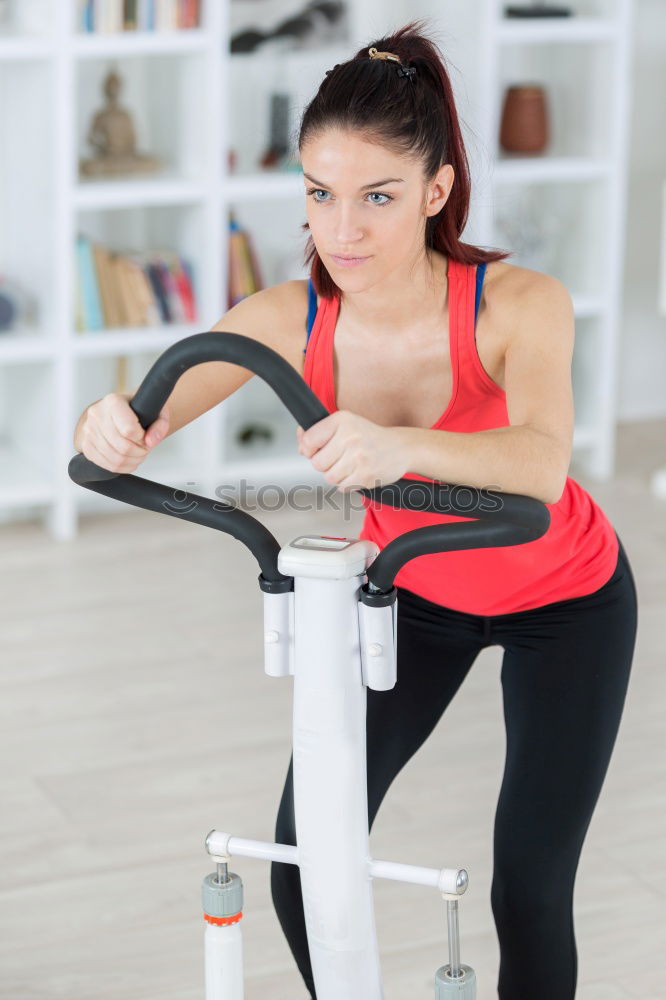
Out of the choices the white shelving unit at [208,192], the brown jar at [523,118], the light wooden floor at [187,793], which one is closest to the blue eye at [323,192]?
the light wooden floor at [187,793]

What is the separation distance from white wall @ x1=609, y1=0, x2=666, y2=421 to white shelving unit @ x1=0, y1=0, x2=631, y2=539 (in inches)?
17.8

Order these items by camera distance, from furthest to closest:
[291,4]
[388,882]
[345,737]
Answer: [291,4]
[388,882]
[345,737]

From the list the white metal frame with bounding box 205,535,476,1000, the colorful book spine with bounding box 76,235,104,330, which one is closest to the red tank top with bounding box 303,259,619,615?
the white metal frame with bounding box 205,535,476,1000

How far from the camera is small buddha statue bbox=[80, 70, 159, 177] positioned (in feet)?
12.9

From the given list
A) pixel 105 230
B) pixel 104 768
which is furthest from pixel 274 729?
pixel 105 230

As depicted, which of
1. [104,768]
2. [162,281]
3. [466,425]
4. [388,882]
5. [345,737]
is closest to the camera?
[345,737]

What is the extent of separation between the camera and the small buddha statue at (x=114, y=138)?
12.9 ft

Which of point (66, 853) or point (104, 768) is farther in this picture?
point (104, 768)

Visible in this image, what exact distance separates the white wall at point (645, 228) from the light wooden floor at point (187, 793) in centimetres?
135

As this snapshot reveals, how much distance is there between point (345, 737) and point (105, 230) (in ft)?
9.99

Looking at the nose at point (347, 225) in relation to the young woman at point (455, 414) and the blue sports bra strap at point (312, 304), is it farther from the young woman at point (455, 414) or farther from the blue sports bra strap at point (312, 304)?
the blue sports bra strap at point (312, 304)

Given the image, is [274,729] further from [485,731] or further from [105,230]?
[105,230]

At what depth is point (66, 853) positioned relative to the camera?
2463 mm

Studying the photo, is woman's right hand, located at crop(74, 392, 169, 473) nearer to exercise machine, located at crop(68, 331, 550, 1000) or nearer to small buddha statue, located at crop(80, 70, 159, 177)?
exercise machine, located at crop(68, 331, 550, 1000)
